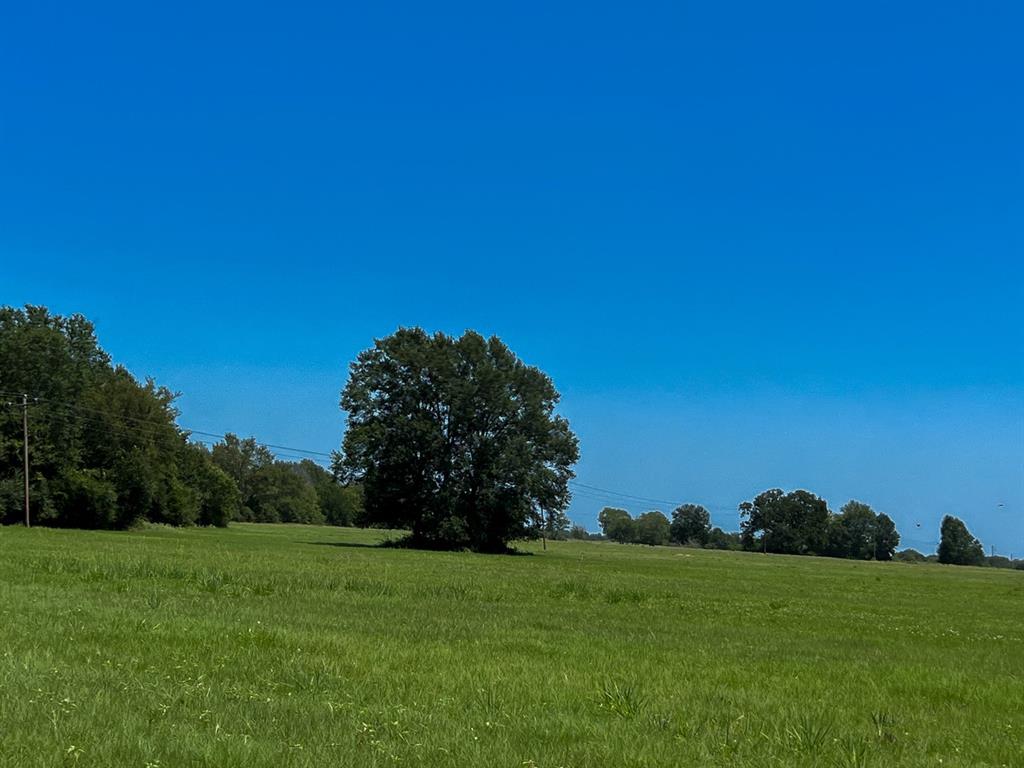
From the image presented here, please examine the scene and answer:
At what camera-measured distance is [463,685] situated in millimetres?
10008

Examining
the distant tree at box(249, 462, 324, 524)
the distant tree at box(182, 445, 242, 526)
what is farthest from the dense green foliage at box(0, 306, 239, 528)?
the distant tree at box(249, 462, 324, 524)

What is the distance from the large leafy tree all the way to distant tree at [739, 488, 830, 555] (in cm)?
12248

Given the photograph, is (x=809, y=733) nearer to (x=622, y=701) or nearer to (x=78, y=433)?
(x=622, y=701)

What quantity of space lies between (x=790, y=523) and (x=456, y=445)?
13118 centimetres

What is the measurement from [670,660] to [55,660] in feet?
27.6

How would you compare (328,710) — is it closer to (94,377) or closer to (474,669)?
(474,669)

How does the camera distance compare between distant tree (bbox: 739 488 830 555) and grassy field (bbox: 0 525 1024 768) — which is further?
distant tree (bbox: 739 488 830 555)

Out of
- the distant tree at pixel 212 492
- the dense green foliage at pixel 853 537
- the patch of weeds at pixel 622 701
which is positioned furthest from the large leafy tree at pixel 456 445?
the dense green foliage at pixel 853 537

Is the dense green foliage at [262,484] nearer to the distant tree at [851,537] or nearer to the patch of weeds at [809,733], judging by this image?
the distant tree at [851,537]

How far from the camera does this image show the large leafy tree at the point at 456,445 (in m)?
77.3

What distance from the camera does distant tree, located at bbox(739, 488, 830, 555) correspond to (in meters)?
187

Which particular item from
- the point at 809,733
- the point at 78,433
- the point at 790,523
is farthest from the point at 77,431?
the point at 790,523

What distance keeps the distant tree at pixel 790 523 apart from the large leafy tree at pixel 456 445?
122482 millimetres

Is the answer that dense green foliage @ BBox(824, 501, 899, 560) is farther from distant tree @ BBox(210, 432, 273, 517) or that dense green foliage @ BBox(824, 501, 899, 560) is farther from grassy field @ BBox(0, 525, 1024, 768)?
grassy field @ BBox(0, 525, 1024, 768)
